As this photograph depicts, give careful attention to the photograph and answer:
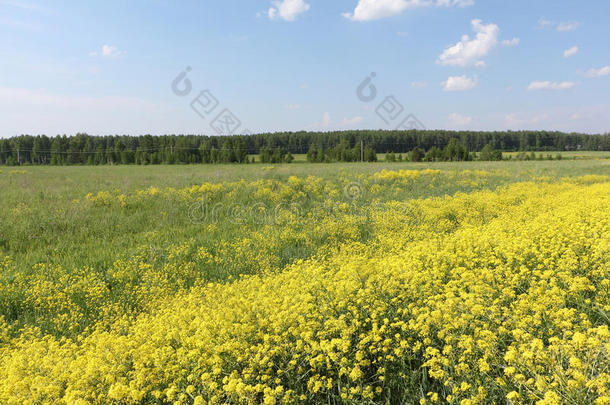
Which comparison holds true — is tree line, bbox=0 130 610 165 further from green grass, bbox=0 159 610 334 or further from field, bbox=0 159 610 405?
field, bbox=0 159 610 405

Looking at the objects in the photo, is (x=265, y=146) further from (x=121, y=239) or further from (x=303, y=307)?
(x=303, y=307)

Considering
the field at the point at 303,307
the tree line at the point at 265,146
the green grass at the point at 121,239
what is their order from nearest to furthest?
the field at the point at 303,307
the green grass at the point at 121,239
the tree line at the point at 265,146

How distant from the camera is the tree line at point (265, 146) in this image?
46.6 meters

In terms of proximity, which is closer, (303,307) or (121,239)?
(303,307)

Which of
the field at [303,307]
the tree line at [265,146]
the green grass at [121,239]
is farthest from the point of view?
the tree line at [265,146]

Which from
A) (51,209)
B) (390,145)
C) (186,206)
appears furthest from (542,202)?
(390,145)

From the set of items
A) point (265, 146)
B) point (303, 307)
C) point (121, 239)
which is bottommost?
point (121, 239)

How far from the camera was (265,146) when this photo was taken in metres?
62.8

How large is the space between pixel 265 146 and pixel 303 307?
199ft

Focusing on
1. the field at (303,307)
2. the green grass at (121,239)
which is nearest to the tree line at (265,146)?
the green grass at (121,239)

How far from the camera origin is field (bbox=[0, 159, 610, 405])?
8.80 ft

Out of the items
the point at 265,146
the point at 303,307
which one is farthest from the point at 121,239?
the point at 265,146

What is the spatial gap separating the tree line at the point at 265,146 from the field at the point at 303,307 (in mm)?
36201

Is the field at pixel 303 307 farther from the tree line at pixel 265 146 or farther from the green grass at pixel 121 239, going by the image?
the tree line at pixel 265 146
